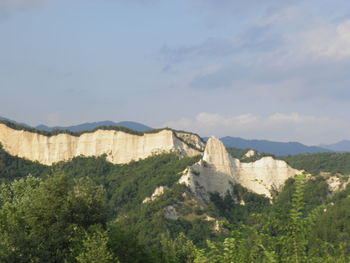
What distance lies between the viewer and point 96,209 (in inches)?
1464

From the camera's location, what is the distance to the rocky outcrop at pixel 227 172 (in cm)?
11169

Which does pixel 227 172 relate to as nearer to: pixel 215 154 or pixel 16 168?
pixel 215 154

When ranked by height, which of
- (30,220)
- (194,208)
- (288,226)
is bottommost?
(194,208)

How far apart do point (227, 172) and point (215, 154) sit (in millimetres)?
6250

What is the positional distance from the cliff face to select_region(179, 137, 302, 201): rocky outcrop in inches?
817

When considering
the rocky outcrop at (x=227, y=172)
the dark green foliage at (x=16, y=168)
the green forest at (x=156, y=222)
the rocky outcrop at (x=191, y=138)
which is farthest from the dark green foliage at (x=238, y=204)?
the dark green foliage at (x=16, y=168)

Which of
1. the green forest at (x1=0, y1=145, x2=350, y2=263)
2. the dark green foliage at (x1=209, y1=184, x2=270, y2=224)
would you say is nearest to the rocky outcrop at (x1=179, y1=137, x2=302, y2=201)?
the dark green foliage at (x1=209, y1=184, x2=270, y2=224)

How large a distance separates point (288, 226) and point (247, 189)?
110m

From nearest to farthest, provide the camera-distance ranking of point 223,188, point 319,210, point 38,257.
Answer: point 319,210 → point 38,257 → point 223,188

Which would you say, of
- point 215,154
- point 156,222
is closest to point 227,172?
point 215,154

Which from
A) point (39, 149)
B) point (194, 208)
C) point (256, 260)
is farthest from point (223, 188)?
point (256, 260)

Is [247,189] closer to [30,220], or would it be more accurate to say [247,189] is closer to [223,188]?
[223,188]

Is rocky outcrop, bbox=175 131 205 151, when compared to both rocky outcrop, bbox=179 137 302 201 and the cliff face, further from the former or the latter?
rocky outcrop, bbox=179 137 302 201

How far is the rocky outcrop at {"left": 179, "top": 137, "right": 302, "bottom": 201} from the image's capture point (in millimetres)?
111688
